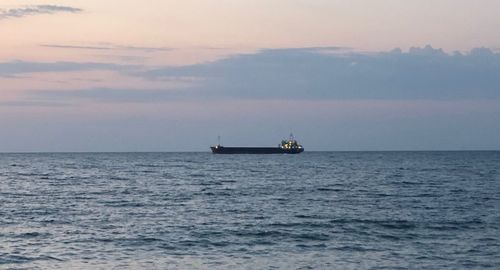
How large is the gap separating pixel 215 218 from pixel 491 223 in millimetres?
20819

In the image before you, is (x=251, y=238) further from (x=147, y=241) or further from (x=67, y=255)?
(x=67, y=255)

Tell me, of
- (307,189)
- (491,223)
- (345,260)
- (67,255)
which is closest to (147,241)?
(67,255)

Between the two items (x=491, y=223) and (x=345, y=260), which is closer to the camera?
(x=345, y=260)

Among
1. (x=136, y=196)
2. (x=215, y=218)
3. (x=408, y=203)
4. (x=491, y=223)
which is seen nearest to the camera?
(x=491, y=223)

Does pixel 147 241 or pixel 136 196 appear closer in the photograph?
pixel 147 241

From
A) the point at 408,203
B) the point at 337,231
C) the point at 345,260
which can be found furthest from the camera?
the point at 408,203

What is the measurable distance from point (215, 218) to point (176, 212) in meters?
6.06

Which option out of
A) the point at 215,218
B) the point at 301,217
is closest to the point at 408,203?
the point at 301,217

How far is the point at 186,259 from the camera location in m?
36.5

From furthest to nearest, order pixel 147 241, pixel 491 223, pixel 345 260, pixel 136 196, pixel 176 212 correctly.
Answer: pixel 136 196 → pixel 176 212 → pixel 491 223 → pixel 147 241 → pixel 345 260

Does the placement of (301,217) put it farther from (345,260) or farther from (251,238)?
(345,260)

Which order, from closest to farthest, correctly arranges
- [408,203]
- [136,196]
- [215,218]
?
[215,218]
[408,203]
[136,196]

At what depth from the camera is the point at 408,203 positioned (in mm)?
68500

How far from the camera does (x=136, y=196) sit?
254 ft
